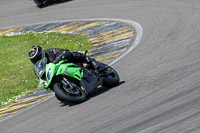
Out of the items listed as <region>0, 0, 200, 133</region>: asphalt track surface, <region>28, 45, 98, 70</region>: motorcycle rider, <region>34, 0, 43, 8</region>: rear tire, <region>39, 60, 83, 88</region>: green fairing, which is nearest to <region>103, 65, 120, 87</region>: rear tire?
<region>0, 0, 200, 133</region>: asphalt track surface

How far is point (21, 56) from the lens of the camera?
15.5m

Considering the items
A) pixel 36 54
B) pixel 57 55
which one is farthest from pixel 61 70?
pixel 36 54

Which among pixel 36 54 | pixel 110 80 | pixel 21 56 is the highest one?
pixel 36 54

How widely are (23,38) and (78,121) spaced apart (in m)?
9.60

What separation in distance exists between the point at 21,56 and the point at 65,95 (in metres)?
7.02

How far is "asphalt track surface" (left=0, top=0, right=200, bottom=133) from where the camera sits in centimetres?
724

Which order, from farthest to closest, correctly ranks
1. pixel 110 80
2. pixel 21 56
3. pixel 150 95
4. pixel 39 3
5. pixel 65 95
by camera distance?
pixel 39 3 < pixel 21 56 < pixel 110 80 < pixel 65 95 < pixel 150 95

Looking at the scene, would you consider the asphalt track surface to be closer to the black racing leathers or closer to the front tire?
the front tire

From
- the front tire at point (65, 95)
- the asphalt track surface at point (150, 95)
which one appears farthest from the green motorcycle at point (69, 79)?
the asphalt track surface at point (150, 95)

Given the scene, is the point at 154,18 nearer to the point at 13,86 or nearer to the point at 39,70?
the point at 13,86

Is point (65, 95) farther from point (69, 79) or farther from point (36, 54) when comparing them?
point (36, 54)

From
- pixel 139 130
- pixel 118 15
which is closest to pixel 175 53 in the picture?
pixel 139 130

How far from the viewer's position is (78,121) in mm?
8250

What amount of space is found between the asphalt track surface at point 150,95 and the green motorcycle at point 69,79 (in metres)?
0.24
